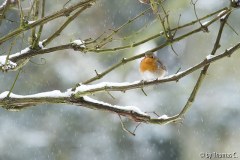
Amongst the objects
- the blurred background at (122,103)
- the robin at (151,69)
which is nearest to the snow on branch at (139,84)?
the robin at (151,69)

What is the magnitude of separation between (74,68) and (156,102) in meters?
1.71

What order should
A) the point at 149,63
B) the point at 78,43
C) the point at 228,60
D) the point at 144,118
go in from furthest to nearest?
the point at 228,60
the point at 149,63
the point at 78,43
the point at 144,118

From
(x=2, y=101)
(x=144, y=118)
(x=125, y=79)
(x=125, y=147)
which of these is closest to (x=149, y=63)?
(x=144, y=118)

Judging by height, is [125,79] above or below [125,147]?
above

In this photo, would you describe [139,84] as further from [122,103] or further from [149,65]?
[122,103]

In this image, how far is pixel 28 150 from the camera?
Result: 6.39 meters

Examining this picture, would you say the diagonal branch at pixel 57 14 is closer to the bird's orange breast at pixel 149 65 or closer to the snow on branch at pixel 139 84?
the snow on branch at pixel 139 84

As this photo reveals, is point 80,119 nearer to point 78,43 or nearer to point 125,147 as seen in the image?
point 125,147

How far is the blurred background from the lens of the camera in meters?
6.39

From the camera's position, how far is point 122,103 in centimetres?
641

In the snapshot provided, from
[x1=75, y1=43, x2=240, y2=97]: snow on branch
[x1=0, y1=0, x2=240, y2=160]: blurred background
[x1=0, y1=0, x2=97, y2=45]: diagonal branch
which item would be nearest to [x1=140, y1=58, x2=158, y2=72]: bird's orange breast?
[x1=75, y1=43, x2=240, y2=97]: snow on branch

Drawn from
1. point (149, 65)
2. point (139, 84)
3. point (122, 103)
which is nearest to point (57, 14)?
point (139, 84)

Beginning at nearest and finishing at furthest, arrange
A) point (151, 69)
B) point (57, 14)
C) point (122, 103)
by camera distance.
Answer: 1. point (57, 14)
2. point (151, 69)
3. point (122, 103)

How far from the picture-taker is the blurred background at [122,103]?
251 inches
